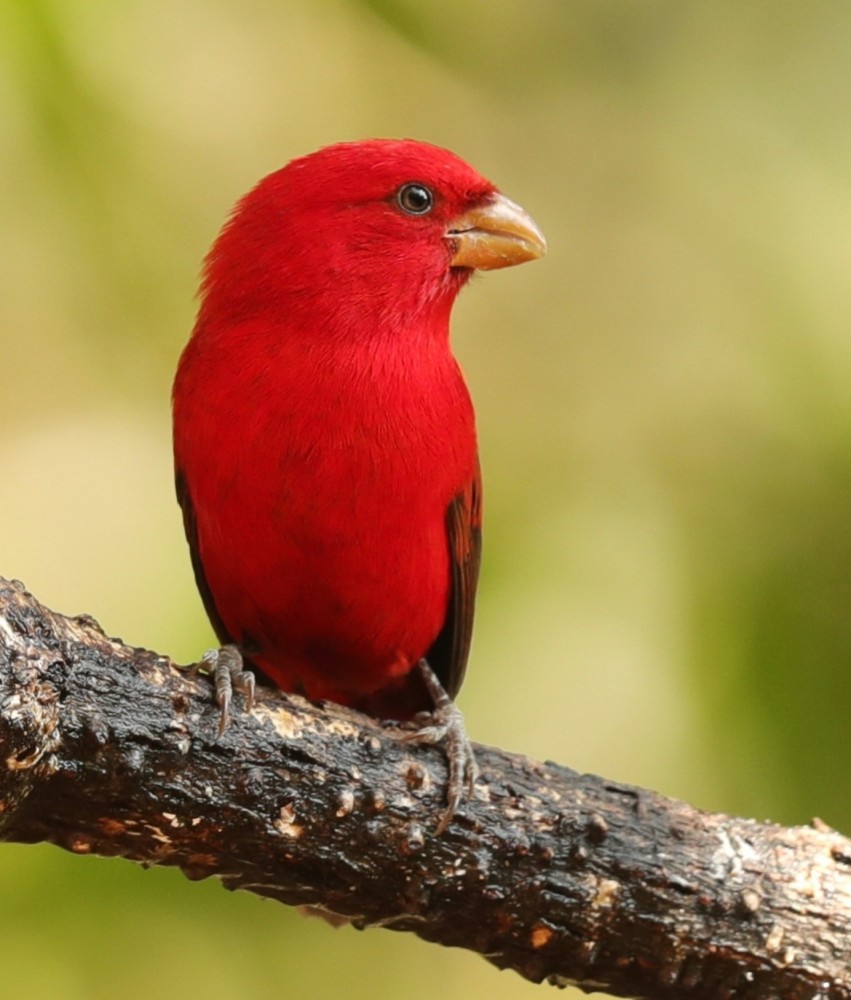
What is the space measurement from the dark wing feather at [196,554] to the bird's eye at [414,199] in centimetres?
84

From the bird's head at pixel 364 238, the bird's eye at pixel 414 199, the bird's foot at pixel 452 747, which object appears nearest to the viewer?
the bird's foot at pixel 452 747

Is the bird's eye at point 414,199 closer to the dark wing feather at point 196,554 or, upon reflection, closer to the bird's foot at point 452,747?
the dark wing feather at point 196,554

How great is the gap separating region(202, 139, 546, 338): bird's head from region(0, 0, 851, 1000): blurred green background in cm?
55

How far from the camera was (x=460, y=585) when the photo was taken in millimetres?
3594

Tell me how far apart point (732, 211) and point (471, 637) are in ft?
4.98

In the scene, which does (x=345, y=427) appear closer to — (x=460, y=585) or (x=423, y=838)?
(x=460, y=585)

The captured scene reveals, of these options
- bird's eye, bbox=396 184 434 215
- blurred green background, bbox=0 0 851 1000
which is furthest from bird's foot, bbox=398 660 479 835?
bird's eye, bbox=396 184 434 215

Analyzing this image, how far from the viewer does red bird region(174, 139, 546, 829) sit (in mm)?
3234

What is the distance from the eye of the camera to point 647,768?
147 inches

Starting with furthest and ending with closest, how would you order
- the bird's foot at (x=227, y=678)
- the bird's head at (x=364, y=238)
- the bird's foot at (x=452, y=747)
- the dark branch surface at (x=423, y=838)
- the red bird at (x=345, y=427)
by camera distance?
the bird's head at (x=364, y=238), the red bird at (x=345, y=427), the bird's foot at (x=452, y=747), the bird's foot at (x=227, y=678), the dark branch surface at (x=423, y=838)

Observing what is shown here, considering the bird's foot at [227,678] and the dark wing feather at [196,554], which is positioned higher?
the dark wing feather at [196,554]

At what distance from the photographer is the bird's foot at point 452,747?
9.45 feet

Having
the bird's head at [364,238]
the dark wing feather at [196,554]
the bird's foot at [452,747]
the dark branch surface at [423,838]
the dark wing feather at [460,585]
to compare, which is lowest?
the dark branch surface at [423,838]

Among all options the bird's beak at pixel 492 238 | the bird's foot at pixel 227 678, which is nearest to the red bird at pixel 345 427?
the bird's beak at pixel 492 238
